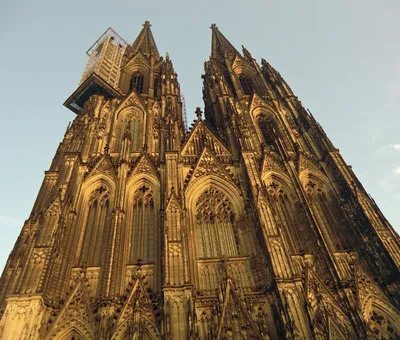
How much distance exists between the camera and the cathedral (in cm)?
1324

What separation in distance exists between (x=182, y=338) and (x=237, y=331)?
2215 millimetres

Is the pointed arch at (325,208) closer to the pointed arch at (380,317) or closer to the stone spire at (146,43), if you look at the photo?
the pointed arch at (380,317)

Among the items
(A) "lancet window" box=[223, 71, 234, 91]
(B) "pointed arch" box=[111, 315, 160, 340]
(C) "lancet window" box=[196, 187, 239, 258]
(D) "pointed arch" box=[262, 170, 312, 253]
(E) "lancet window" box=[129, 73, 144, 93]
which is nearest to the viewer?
(B) "pointed arch" box=[111, 315, 160, 340]

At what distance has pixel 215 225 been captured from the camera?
17781mm

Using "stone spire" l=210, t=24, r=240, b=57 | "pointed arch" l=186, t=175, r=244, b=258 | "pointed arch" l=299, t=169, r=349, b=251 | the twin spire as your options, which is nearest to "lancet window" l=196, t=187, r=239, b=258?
"pointed arch" l=186, t=175, r=244, b=258

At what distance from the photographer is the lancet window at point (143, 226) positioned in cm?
1636

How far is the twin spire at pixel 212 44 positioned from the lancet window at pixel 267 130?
1146cm

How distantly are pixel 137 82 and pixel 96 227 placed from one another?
1657cm

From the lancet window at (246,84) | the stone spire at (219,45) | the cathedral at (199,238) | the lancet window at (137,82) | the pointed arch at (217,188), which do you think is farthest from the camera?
the stone spire at (219,45)

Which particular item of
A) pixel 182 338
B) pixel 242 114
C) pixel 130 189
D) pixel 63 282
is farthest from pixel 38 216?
pixel 242 114

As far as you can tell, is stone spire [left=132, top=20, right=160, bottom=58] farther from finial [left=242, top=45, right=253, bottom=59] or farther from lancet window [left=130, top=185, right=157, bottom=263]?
lancet window [left=130, top=185, right=157, bottom=263]

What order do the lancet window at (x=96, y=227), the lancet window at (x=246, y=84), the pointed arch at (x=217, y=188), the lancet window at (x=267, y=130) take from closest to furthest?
the lancet window at (x=96, y=227)
the pointed arch at (x=217, y=188)
the lancet window at (x=267, y=130)
the lancet window at (x=246, y=84)

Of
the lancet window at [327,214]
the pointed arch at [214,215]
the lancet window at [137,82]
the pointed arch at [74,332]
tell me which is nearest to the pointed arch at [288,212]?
the lancet window at [327,214]

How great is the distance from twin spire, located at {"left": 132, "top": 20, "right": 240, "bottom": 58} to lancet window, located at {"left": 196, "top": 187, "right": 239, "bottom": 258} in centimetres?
1995
